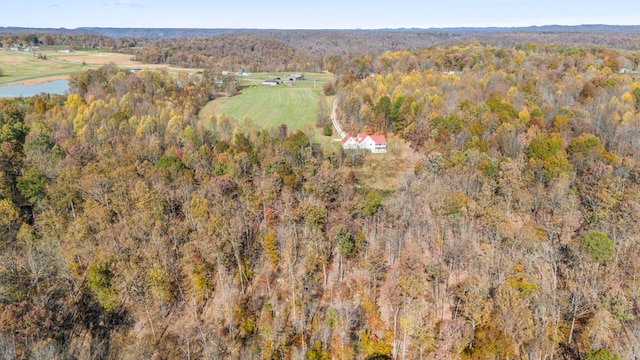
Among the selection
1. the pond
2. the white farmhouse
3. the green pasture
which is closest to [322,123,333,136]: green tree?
the white farmhouse

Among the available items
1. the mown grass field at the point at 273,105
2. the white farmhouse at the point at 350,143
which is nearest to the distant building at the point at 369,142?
the white farmhouse at the point at 350,143

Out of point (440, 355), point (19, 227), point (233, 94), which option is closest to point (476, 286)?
point (440, 355)

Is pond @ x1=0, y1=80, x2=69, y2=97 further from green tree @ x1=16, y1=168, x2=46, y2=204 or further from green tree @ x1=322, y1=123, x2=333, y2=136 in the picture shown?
green tree @ x1=322, y1=123, x2=333, y2=136

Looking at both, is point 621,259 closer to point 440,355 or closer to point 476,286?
point 476,286

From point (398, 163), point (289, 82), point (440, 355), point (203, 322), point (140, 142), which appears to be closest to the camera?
point (440, 355)

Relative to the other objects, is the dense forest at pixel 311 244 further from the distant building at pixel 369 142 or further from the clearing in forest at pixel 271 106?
the clearing in forest at pixel 271 106

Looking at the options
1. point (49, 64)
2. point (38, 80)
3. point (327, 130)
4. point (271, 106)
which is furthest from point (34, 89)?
point (327, 130)

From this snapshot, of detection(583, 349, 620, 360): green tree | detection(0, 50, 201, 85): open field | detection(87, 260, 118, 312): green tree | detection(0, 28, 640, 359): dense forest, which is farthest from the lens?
detection(0, 50, 201, 85): open field
